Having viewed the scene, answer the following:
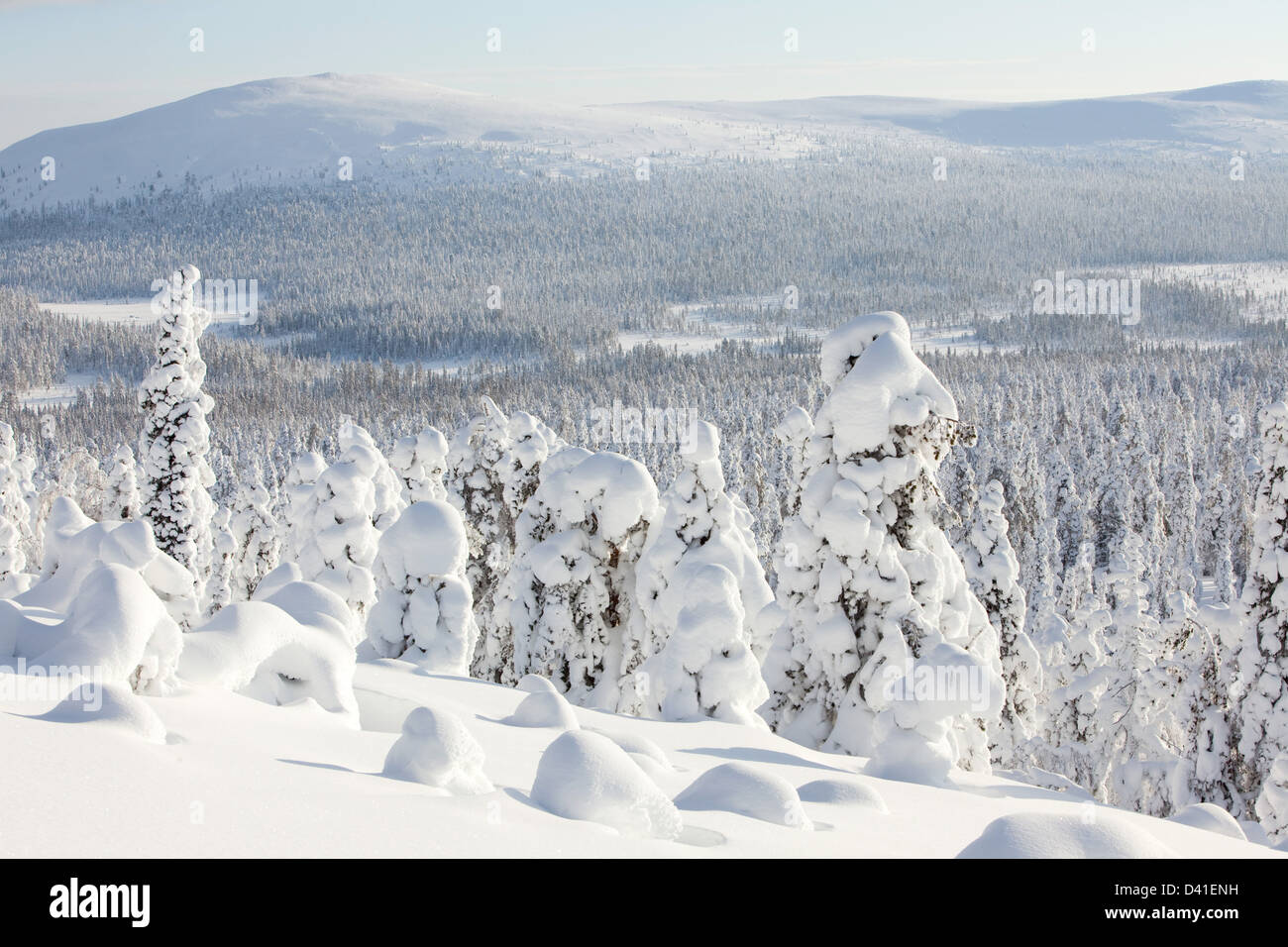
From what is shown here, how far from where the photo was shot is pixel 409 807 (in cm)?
623

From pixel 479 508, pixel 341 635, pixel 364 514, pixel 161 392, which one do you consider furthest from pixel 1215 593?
Answer: pixel 341 635

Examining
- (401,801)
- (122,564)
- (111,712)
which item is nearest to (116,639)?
(111,712)

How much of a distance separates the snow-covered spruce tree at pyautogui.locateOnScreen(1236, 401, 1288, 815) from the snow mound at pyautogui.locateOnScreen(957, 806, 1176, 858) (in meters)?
16.6

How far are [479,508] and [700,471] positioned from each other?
34.3ft

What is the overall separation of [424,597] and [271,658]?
1073 centimetres

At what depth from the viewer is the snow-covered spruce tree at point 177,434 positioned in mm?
26734

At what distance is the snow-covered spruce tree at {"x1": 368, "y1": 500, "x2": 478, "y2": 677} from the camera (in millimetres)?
20203

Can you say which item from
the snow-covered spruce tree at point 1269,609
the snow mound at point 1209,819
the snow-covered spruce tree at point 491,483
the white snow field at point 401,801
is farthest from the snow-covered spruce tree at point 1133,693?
the white snow field at point 401,801

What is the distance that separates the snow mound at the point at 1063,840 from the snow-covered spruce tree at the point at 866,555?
8.88 m

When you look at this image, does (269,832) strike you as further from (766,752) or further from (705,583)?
(705,583)

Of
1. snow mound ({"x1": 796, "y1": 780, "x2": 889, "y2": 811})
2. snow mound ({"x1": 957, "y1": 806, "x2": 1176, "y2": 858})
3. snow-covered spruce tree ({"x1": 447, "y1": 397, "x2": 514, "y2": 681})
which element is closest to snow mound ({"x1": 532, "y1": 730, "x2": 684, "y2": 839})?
snow mound ({"x1": 957, "y1": 806, "x2": 1176, "y2": 858})

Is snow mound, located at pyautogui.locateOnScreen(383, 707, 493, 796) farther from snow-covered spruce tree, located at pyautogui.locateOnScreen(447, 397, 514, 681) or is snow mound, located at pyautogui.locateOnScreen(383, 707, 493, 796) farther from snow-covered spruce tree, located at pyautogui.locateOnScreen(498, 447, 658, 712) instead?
snow-covered spruce tree, located at pyautogui.locateOnScreen(447, 397, 514, 681)

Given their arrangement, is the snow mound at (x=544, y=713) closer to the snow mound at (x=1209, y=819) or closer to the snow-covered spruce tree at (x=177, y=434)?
the snow mound at (x=1209, y=819)

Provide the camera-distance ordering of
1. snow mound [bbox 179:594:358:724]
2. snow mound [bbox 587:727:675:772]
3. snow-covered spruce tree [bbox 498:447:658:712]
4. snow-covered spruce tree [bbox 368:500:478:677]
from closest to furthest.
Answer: snow mound [bbox 179:594:358:724] → snow mound [bbox 587:727:675:772] → snow-covered spruce tree [bbox 368:500:478:677] → snow-covered spruce tree [bbox 498:447:658:712]
